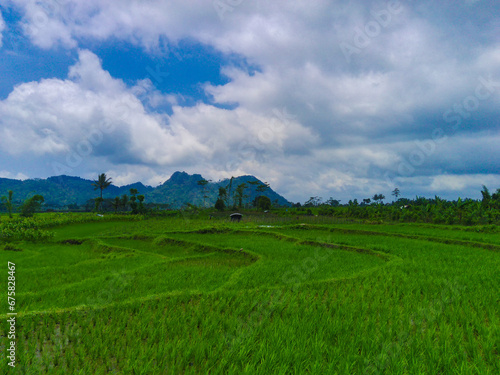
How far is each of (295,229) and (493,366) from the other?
18.8m

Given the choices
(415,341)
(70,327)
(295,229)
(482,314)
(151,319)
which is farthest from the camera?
(295,229)

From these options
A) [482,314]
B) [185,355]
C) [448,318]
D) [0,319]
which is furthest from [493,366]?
[0,319]

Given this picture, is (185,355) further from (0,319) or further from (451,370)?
(0,319)

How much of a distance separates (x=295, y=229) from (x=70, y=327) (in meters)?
A: 19.2

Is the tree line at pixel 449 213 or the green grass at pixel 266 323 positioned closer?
the green grass at pixel 266 323

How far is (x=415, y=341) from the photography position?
3.30 metres

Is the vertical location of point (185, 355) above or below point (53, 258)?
above

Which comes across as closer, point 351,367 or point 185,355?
point 351,367

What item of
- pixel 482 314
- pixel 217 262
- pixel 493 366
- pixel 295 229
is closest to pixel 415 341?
pixel 493 366

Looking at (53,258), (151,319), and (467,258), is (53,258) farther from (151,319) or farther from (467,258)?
(467,258)

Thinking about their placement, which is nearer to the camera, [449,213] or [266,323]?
[266,323]

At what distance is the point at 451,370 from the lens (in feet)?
9.15

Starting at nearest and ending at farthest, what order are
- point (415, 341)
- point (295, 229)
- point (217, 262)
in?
point (415, 341) < point (217, 262) < point (295, 229)

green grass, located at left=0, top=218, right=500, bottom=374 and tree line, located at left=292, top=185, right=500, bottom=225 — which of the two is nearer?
green grass, located at left=0, top=218, right=500, bottom=374
